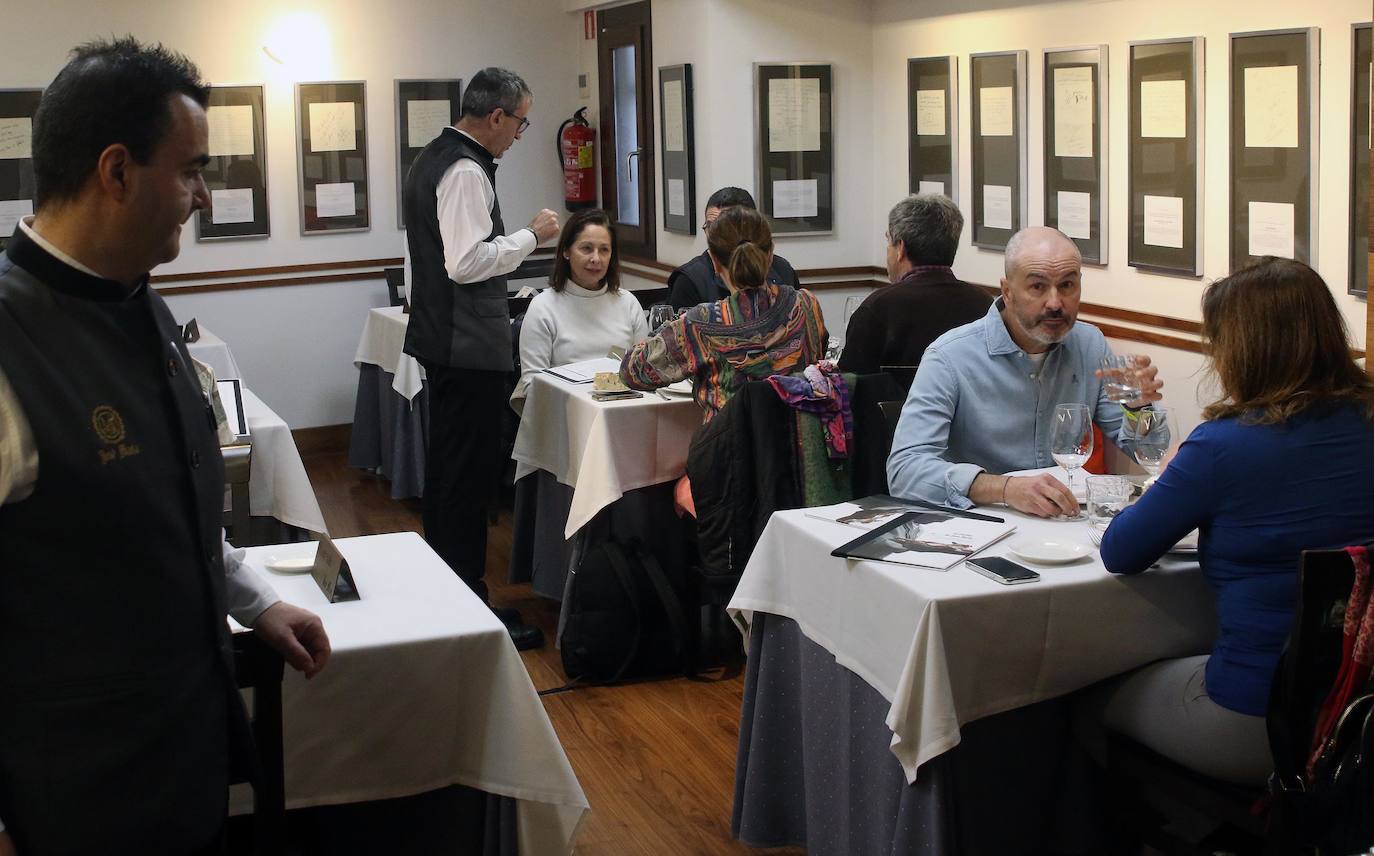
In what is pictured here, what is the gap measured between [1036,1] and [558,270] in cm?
206

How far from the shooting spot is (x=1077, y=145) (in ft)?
16.8

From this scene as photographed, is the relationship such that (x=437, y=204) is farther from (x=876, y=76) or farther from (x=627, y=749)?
(x=876, y=76)

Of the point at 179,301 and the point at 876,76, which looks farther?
the point at 179,301

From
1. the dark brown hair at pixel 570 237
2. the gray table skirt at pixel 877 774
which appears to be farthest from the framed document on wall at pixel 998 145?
the gray table skirt at pixel 877 774

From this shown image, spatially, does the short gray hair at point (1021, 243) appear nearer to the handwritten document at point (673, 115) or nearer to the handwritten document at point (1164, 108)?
the handwritten document at point (1164, 108)

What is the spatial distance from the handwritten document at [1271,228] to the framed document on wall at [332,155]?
462 centimetres

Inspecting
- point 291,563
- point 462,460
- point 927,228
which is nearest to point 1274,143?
point 927,228

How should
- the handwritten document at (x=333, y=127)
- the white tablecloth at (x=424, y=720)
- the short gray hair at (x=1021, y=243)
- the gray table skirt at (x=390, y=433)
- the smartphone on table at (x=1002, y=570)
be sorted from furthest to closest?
the handwritten document at (x=333, y=127), the gray table skirt at (x=390, y=433), the short gray hair at (x=1021, y=243), the smartphone on table at (x=1002, y=570), the white tablecloth at (x=424, y=720)

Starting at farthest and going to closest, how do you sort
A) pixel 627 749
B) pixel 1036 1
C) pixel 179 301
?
pixel 179 301 → pixel 1036 1 → pixel 627 749

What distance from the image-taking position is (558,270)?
495 cm

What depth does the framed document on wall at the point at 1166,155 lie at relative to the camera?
4586 millimetres

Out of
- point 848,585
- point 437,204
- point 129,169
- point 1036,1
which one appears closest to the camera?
point 129,169

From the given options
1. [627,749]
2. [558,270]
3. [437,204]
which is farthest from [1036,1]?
[627,749]

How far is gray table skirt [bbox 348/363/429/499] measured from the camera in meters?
6.23
